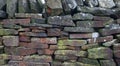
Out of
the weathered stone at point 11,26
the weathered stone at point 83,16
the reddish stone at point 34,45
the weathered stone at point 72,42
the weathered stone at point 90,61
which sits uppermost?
the weathered stone at point 83,16

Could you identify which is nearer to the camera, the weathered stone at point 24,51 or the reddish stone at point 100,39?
the reddish stone at point 100,39

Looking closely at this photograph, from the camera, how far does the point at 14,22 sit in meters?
3.59

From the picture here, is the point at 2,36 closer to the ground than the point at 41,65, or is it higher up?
higher up

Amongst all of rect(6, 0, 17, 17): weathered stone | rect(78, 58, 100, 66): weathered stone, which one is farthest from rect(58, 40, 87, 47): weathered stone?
rect(6, 0, 17, 17): weathered stone

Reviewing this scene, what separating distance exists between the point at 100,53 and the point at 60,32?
0.59 meters

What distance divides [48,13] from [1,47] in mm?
799

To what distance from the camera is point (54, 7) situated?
11.6 ft

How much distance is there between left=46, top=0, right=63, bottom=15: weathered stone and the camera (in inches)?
139

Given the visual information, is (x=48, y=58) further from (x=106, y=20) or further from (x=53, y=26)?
(x=106, y=20)

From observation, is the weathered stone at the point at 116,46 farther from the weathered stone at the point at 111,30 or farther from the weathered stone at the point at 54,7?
the weathered stone at the point at 54,7

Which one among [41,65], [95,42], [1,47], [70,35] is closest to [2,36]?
[1,47]

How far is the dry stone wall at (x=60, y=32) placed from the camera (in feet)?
11.5

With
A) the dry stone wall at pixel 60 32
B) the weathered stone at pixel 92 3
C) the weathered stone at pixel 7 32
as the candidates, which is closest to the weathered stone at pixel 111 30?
the dry stone wall at pixel 60 32

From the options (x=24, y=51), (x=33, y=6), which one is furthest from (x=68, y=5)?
(x=24, y=51)
